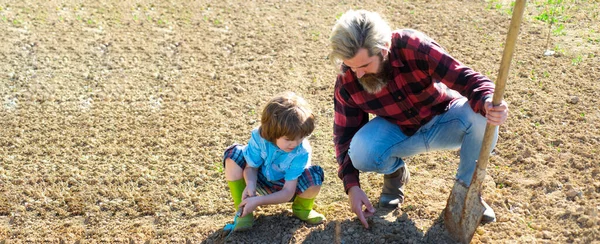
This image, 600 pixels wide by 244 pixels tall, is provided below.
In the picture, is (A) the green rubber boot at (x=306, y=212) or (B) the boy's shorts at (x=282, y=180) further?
(A) the green rubber boot at (x=306, y=212)

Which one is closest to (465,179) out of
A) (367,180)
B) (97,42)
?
(367,180)

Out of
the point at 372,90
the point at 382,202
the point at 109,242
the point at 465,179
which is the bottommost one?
the point at 109,242

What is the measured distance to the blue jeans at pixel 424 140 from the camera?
3.14 m

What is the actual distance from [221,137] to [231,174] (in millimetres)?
1134

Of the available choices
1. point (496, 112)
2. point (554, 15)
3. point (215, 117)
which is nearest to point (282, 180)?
point (496, 112)

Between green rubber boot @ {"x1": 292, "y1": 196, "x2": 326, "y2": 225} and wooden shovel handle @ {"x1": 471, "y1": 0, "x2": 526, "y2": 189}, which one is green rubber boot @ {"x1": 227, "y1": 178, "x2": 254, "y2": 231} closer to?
green rubber boot @ {"x1": 292, "y1": 196, "x2": 326, "y2": 225}

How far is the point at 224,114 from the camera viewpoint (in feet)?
15.2

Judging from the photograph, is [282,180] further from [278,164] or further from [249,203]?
[249,203]

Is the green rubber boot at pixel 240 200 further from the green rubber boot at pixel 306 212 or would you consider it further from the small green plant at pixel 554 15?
the small green plant at pixel 554 15

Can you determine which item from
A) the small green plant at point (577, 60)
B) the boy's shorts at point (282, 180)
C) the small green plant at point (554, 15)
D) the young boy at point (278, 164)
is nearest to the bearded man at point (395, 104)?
the boy's shorts at point (282, 180)

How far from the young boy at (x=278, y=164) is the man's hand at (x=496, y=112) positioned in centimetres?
86

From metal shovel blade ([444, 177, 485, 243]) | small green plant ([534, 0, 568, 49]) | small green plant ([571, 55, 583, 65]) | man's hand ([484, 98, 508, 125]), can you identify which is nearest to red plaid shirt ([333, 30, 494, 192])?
man's hand ([484, 98, 508, 125])

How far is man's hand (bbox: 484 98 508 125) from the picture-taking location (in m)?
2.63

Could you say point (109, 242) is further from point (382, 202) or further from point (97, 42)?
point (97, 42)
